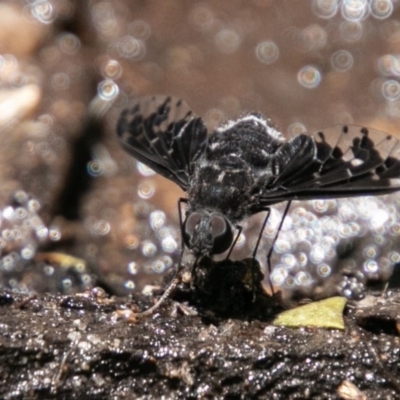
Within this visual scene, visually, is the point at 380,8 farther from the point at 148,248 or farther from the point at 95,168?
the point at 148,248

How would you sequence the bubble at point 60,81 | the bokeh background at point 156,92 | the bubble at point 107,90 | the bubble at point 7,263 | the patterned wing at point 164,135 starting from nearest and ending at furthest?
the patterned wing at point 164,135 → the bubble at point 7,263 → the bokeh background at point 156,92 → the bubble at point 60,81 → the bubble at point 107,90

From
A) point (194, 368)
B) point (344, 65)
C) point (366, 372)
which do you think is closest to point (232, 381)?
point (194, 368)

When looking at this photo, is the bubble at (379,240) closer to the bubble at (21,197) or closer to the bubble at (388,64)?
the bubble at (388,64)

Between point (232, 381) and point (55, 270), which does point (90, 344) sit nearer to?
point (232, 381)

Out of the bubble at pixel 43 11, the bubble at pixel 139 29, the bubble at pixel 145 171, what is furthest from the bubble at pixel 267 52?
the bubble at pixel 43 11

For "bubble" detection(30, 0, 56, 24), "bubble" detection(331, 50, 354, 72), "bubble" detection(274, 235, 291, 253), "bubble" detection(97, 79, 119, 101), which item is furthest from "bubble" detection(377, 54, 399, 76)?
"bubble" detection(30, 0, 56, 24)

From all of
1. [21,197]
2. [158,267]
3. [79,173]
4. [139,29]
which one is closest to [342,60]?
[139,29]
